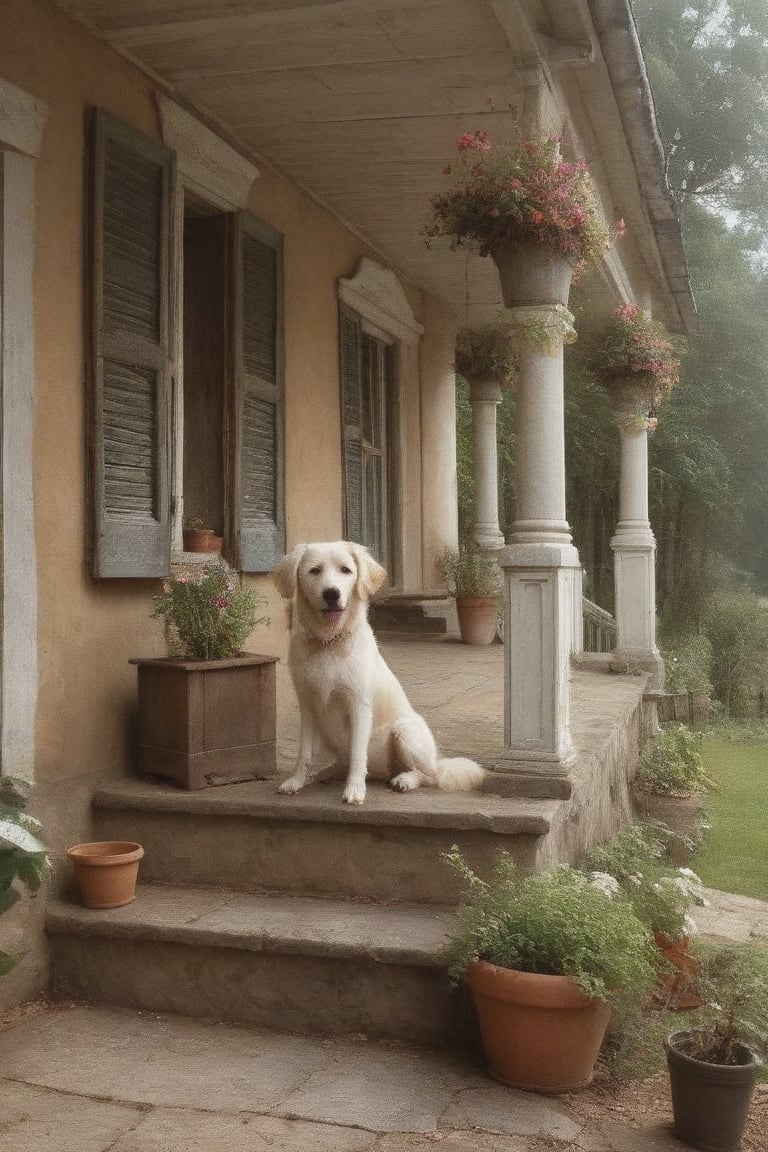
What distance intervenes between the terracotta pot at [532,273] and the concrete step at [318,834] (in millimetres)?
2138

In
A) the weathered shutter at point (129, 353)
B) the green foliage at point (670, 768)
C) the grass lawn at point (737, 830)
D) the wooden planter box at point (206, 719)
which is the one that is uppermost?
the weathered shutter at point (129, 353)

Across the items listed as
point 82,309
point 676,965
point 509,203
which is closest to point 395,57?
point 509,203

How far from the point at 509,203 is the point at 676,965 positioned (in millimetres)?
3191

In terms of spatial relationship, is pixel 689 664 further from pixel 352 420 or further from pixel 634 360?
pixel 352 420

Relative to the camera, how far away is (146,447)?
206 inches

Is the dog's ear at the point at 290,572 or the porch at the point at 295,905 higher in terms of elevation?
the dog's ear at the point at 290,572

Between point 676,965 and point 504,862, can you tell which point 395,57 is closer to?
point 504,862

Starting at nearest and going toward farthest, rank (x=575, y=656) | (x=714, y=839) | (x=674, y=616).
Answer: (x=714, y=839) < (x=575, y=656) < (x=674, y=616)

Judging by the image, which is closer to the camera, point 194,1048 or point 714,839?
point 194,1048

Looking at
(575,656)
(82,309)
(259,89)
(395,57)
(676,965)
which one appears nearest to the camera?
(676,965)

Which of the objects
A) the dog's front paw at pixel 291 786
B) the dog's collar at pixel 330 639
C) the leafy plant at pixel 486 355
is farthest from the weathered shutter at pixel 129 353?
the leafy plant at pixel 486 355

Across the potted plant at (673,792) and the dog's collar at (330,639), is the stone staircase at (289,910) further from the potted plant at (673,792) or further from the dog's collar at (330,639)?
the potted plant at (673,792)

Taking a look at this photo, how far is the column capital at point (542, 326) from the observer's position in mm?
4824

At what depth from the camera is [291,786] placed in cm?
468
